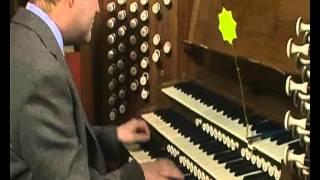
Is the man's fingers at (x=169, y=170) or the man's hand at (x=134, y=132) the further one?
the man's hand at (x=134, y=132)

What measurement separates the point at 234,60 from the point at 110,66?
0.87 m

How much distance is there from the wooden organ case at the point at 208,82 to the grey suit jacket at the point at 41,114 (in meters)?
0.58

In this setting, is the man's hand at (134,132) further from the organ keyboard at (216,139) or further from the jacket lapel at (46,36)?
the jacket lapel at (46,36)

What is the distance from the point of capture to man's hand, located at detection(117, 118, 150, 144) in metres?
2.23

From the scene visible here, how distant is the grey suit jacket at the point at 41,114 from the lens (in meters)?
1.45

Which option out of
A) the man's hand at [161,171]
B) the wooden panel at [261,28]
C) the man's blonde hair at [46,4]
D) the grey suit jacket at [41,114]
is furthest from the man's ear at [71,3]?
the wooden panel at [261,28]

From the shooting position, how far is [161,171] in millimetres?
1857

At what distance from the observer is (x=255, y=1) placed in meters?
2.03

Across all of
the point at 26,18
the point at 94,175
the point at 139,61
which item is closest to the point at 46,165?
the point at 94,175

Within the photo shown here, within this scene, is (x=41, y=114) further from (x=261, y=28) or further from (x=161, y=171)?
(x=261, y=28)

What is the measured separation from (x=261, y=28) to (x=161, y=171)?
25.1 inches

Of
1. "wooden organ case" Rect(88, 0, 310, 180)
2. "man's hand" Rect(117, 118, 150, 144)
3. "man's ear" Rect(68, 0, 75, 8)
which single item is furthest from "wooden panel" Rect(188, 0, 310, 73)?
"man's ear" Rect(68, 0, 75, 8)

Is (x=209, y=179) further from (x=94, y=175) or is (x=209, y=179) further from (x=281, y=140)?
(x=94, y=175)

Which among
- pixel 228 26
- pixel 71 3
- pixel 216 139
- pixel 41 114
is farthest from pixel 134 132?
pixel 41 114
